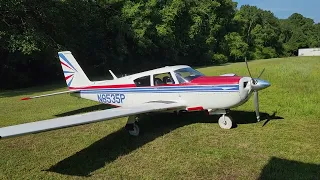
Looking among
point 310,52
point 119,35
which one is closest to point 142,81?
point 119,35

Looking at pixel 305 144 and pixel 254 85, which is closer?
pixel 305 144

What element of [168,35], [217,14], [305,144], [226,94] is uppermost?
[217,14]

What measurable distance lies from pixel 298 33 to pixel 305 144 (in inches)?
3916

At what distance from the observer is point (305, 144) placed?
7.44 meters

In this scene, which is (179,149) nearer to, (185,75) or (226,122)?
(226,122)

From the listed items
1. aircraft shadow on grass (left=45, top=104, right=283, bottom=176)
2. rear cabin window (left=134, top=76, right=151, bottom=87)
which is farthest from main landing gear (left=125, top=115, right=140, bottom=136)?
rear cabin window (left=134, top=76, right=151, bottom=87)

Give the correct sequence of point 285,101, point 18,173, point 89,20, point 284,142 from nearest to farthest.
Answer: point 18,173, point 284,142, point 285,101, point 89,20

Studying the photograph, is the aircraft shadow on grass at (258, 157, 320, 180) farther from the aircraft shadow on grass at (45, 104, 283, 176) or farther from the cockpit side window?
the cockpit side window

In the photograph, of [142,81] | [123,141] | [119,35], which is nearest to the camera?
[123,141]

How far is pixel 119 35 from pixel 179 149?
3309 cm

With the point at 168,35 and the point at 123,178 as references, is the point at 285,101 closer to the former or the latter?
the point at 123,178

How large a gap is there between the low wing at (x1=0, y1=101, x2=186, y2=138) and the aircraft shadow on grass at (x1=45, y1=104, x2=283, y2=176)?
81 cm

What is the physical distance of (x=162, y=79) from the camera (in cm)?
954

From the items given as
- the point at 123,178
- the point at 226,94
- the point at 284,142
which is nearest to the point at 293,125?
the point at 284,142
